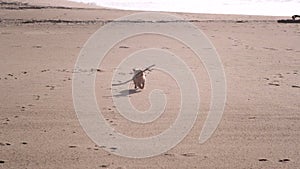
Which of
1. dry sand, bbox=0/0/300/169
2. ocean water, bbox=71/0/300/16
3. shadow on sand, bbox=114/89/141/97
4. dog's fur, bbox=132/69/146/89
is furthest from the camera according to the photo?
ocean water, bbox=71/0/300/16

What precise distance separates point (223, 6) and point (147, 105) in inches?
927

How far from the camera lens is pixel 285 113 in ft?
22.9

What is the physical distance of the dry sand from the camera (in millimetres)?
5309

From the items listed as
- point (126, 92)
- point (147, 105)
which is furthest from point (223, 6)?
point (147, 105)

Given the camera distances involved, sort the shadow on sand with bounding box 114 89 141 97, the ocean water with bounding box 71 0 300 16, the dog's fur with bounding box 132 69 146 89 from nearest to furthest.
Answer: the shadow on sand with bounding box 114 89 141 97, the dog's fur with bounding box 132 69 146 89, the ocean water with bounding box 71 0 300 16

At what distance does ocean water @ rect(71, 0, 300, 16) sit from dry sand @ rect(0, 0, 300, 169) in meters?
11.6

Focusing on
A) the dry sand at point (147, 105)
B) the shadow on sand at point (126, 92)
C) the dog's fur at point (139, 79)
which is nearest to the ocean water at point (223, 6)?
the dry sand at point (147, 105)

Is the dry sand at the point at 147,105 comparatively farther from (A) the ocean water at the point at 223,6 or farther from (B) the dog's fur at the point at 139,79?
(A) the ocean water at the point at 223,6

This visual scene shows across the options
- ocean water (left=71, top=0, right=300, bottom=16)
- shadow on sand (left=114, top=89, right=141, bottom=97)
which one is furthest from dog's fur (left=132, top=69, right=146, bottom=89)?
ocean water (left=71, top=0, right=300, bottom=16)

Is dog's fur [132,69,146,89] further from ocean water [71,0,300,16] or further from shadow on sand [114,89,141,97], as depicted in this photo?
ocean water [71,0,300,16]

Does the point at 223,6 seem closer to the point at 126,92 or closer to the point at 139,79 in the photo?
the point at 139,79

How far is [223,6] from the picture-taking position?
3012 centimetres

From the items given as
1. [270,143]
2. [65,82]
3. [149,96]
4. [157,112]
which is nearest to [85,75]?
[65,82]

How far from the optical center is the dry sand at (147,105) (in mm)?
5309
